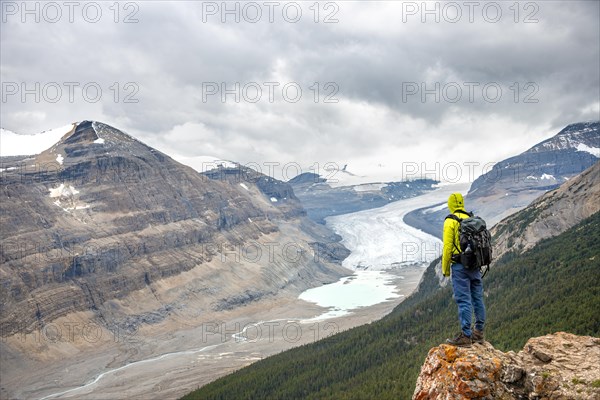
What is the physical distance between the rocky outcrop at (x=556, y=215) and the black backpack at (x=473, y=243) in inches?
4250

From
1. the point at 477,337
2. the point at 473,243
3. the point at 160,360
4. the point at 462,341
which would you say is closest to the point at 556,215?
the point at 160,360

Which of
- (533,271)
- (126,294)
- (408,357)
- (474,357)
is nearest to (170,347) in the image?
(126,294)

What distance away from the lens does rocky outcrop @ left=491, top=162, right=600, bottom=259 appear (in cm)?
11706

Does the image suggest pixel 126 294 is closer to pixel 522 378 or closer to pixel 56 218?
pixel 56 218

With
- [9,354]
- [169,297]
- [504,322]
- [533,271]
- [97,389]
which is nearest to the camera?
[504,322]

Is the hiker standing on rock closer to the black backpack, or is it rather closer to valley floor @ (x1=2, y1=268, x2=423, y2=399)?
the black backpack

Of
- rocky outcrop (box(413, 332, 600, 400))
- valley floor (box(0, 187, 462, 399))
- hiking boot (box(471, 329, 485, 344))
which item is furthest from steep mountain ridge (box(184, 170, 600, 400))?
hiking boot (box(471, 329, 485, 344))

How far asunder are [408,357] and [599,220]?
4920 centimetres

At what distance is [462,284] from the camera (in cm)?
1717

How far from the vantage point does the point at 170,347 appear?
523 feet

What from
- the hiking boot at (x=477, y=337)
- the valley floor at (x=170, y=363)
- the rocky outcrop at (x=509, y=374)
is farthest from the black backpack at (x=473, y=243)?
the valley floor at (x=170, y=363)

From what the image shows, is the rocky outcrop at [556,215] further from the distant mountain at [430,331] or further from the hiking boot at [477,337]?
the hiking boot at [477,337]

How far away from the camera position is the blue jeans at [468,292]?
17.0m

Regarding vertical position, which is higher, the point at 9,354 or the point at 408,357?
the point at 408,357
